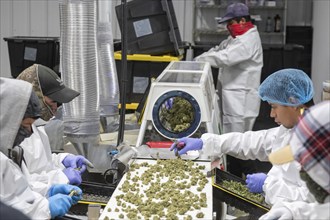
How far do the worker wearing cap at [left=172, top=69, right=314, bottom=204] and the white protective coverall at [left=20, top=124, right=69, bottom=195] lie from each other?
0.56 meters

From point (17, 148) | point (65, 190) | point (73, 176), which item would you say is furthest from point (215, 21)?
point (17, 148)

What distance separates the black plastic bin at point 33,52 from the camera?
5.38 m

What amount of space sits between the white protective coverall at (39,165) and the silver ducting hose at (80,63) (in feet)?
1.04

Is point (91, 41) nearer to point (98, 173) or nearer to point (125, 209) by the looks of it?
point (98, 173)

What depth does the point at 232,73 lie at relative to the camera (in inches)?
188

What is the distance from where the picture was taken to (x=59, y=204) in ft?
6.42

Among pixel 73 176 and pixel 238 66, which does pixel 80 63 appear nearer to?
pixel 73 176

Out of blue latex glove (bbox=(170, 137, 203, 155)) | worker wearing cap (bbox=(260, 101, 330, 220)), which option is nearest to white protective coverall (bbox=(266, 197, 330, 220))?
worker wearing cap (bbox=(260, 101, 330, 220))

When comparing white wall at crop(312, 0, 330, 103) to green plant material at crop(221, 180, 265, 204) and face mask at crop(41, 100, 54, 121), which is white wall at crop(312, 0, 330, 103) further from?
face mask at crop(41, 100, 54, 121)

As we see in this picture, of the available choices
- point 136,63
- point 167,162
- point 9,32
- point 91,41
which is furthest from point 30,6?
point 167,162

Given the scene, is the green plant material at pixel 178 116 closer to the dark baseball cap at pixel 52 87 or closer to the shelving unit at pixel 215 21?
the dark baseball cap at pixel 52 87

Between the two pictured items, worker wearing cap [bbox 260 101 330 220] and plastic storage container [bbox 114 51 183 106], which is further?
plastic storage container [bbox 114 51 183 106]

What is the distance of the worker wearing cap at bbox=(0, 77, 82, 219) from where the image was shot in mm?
1794

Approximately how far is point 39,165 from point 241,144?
3.06ft
